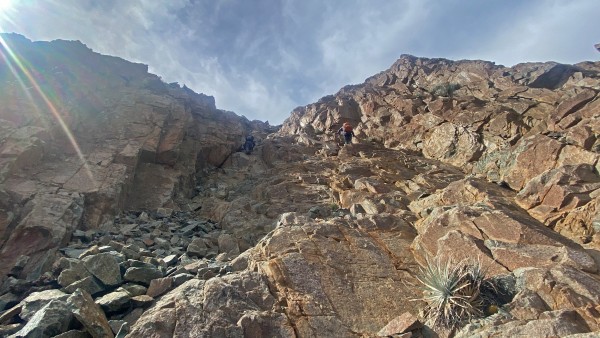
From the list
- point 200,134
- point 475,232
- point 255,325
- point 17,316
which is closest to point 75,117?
point 200,134

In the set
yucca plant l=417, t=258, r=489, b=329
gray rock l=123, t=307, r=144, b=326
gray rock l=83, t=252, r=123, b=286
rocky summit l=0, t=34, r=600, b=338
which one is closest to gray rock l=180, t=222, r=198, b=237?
rocky summit l=0, t=34, r=600, b=338

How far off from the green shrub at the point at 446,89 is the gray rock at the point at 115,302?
35076mm

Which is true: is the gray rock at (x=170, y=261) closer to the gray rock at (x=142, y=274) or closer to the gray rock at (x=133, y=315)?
the gray rock at (x=142, y=274)

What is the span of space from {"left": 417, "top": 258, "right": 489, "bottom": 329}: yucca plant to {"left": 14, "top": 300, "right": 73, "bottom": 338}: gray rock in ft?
21.8

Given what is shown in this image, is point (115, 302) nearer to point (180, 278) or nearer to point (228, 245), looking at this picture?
point (180, 278)

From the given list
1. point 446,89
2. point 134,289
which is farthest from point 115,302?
point 446,89

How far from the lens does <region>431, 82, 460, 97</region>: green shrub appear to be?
36094 mm

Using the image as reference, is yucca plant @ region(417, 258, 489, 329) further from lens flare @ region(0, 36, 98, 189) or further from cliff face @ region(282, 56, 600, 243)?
lens flare @ region(0, 36, 98, 189)

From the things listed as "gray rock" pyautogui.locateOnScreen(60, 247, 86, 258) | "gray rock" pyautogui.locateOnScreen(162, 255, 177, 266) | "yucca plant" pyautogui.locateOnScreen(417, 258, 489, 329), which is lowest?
"yucca plant" pyautogui.locateOnScreen(417, 258, 489, 329)

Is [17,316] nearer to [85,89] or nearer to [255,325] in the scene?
[255,325]

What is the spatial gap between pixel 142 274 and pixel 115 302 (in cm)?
134

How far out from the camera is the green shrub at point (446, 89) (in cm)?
3609

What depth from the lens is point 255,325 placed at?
248 inches

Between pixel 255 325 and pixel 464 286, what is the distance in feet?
12.8
